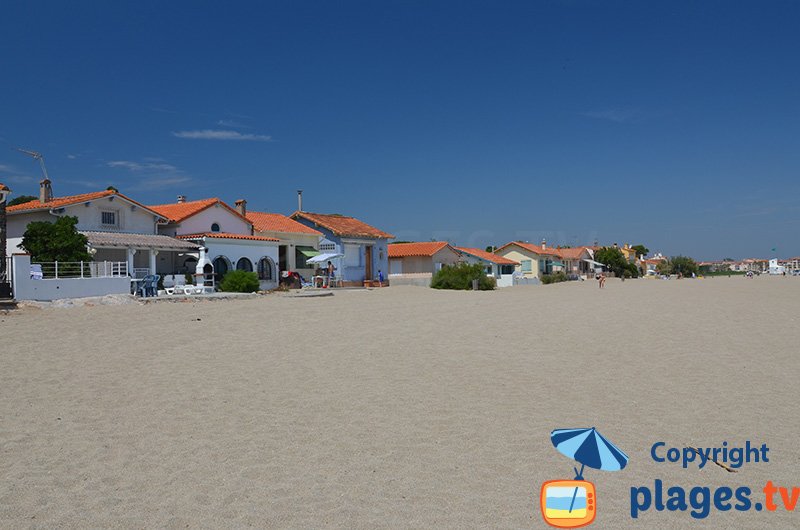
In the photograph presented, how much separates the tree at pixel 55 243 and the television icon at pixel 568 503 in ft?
68.0

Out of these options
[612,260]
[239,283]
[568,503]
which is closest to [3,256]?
[239,283]

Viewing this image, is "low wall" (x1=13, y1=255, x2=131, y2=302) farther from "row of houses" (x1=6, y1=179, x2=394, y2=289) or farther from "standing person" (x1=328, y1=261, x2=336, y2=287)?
"standing person" (x1=328, y1=261, x2=336, y2=287)

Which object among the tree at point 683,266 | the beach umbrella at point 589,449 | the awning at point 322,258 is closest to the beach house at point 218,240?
the awning at point 322,258

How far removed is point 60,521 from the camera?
3.99 meters

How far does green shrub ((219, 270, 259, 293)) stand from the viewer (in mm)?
25891

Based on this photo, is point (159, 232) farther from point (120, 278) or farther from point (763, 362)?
point (763, 362)

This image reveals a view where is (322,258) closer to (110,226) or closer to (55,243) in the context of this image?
(110,226)

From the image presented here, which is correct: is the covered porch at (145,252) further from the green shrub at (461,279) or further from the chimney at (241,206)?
the green shrub at (461,279)

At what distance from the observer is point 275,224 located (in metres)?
36.0

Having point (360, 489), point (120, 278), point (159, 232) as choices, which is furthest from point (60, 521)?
point (159, 232)

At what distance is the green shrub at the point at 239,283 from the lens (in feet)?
84.9

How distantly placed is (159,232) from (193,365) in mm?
22009

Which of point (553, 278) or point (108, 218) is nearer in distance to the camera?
point (108, 218)

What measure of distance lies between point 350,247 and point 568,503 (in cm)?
3473
